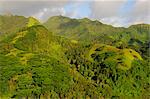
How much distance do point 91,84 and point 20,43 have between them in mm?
43023

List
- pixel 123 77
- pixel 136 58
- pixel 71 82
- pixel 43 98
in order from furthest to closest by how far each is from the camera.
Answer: pixel 136 58, pixel 123 77, pixel 71 82, pixel 43 98

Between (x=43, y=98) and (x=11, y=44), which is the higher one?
(x=11, y=44)

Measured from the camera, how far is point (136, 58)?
151125 millimetres

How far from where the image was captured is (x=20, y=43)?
15425 centimetres

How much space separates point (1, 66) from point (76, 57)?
44647 millimetres

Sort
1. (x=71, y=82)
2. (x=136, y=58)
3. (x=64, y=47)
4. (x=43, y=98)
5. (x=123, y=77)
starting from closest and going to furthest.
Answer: (x=43, y=98) → (x=71, y=82) → (x=123, y=77) → (x=136, y=58) → (x=64, y=47)

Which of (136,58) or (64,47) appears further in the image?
(64,47)

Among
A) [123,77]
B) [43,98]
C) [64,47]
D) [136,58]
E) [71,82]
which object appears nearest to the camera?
[43,98]

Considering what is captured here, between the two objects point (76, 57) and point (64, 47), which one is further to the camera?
point (64, 47)

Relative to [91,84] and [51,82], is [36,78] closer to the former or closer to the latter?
[51,82]

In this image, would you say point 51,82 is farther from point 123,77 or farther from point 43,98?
point 123,77

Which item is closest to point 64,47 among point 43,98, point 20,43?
point 20,43

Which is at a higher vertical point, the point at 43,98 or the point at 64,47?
the point at 64,47

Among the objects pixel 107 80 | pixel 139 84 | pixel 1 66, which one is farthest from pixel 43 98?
pixel 139 84
